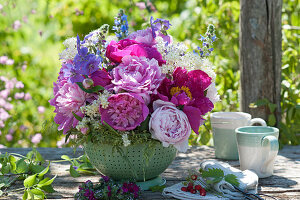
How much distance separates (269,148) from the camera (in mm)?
1390

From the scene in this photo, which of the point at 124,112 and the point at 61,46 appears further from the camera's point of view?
the point at 61,46

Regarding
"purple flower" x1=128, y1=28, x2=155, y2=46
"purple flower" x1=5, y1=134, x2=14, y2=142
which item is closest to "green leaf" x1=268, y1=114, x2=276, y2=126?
"purple flower" x1=128, y1=28, x2=155, y2=46

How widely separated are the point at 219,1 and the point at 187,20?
0.53m

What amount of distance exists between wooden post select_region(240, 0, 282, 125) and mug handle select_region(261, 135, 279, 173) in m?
0.63

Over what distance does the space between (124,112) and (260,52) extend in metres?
1.09

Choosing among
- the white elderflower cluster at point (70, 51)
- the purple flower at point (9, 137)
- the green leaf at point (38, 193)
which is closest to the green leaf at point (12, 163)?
the green leaf at point (38, 193)

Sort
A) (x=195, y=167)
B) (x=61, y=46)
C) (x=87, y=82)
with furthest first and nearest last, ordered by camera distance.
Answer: (x=61, y=46)
(x=195, y=167)
(x=87, y=82)

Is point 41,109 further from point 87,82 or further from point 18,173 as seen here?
point 87,82

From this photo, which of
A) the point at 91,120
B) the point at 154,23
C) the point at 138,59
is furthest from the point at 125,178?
the point at 154,23

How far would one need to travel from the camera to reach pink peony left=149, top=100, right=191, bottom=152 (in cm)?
113

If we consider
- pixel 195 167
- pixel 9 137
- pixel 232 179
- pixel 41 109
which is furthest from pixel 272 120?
pixel 9 137

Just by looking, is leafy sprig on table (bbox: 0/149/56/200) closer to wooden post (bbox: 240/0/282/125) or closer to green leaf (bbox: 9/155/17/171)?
→ green leaf (bbox: 9/155/17/171)

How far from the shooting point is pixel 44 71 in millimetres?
3186

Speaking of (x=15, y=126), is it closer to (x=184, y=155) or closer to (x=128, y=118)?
(x=184, y=155)
